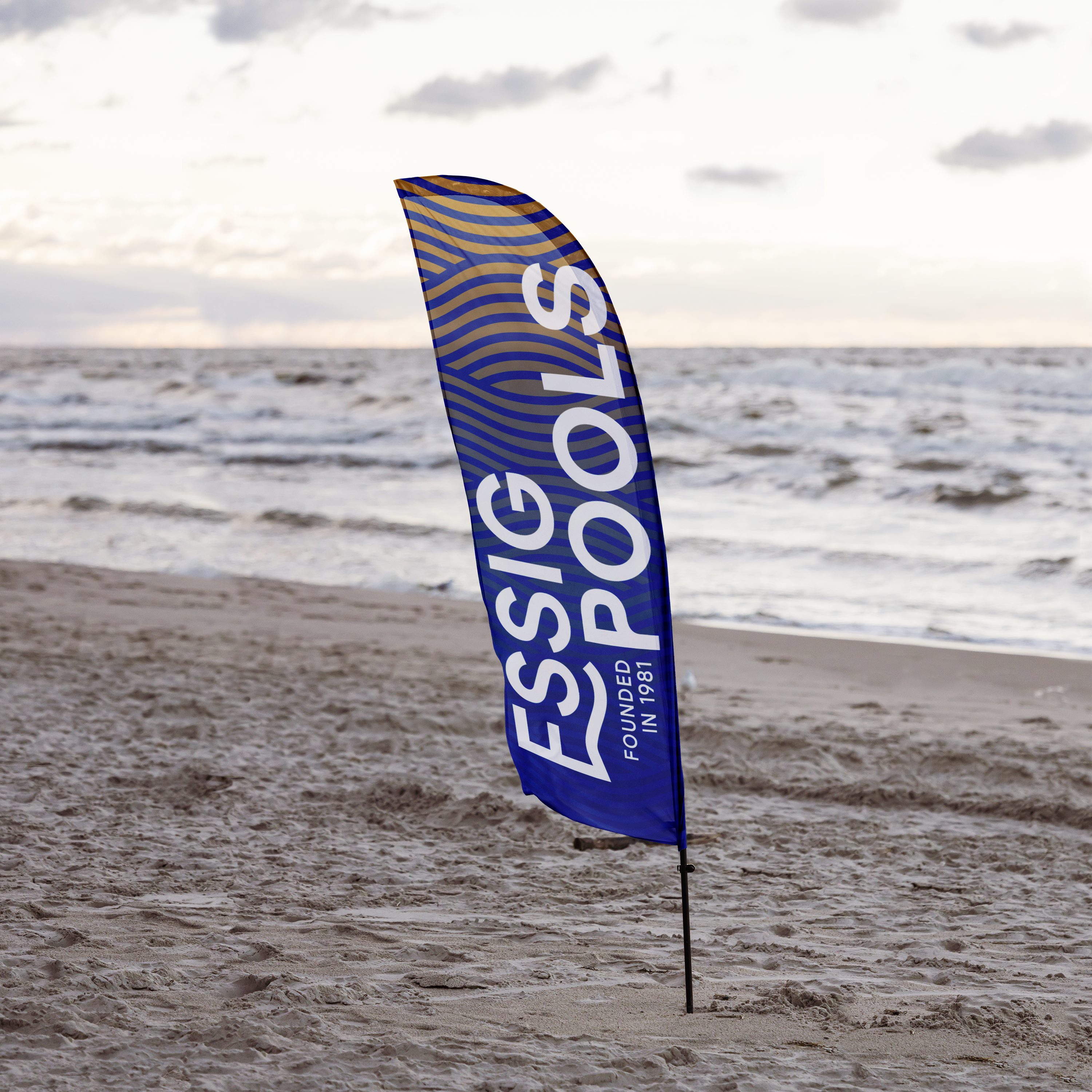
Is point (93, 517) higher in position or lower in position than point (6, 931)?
higher

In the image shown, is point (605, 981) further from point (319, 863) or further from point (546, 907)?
point (319, 863)

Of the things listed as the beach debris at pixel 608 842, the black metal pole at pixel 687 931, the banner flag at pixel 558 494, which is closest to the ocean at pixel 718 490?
the beach debris at pixel 608 842

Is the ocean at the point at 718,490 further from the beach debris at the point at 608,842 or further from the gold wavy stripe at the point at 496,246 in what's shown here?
the gold wavy stripe at the point at 496,246

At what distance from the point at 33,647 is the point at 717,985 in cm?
651

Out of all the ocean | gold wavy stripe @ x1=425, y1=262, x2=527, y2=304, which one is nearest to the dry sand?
gold wavy stripe @ x1=425, y1=262, x2=527, y2=304

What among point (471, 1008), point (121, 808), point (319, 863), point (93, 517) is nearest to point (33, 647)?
point (121, 808)

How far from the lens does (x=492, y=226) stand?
292cm

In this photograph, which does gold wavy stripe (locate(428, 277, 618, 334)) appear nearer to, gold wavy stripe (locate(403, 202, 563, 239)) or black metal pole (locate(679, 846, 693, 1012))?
gold wavy stripe (locate(403, 202, 563, 239))

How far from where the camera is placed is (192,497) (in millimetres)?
19453

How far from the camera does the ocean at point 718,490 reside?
12.5 m

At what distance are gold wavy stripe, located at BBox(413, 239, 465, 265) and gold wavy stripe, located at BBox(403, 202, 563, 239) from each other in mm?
46

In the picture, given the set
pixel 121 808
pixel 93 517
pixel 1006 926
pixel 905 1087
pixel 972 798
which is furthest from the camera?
pixel 93 517

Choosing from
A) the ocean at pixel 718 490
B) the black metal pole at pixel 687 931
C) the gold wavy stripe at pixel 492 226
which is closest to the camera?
the gold wavy stripe at pixel 492 226

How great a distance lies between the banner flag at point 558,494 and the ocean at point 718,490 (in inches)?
308
